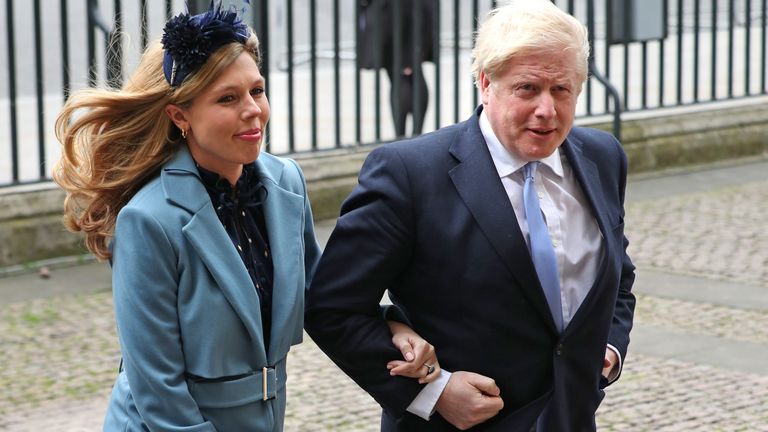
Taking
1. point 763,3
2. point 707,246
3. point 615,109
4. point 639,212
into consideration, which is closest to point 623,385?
point 707,246

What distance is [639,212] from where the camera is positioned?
9.53 metres

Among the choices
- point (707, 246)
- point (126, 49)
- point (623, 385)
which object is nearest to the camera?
point (126, 49)

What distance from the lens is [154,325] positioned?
2859mm

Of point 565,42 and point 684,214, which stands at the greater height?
point 565,42

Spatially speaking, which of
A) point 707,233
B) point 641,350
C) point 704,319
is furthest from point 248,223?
point 707,233

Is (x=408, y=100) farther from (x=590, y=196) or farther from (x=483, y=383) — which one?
(x=483, y=383)

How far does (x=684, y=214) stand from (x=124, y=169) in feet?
22.8

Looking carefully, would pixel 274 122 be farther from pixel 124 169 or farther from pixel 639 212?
pixel 124 169

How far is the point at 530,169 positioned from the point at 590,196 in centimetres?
14

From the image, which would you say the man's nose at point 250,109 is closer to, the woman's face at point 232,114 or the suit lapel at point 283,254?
the woman's face at point 232,114

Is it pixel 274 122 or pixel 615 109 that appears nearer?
pixel 615 109

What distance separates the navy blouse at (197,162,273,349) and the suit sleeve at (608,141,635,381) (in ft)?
2.62

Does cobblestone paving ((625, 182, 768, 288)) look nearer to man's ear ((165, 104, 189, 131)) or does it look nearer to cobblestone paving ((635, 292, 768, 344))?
cobblestone paving ((635, 292, 768, 344))

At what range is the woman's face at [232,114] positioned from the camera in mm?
2924
